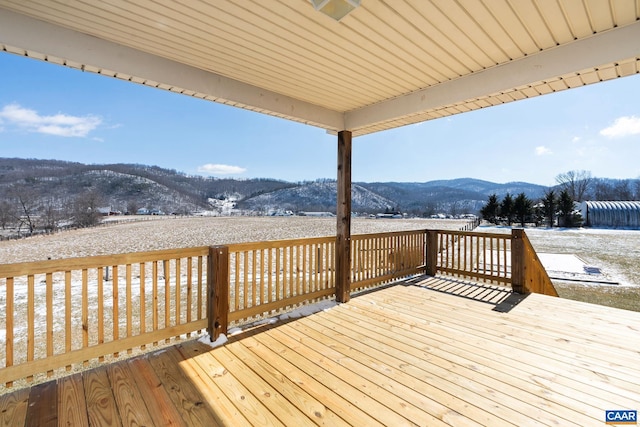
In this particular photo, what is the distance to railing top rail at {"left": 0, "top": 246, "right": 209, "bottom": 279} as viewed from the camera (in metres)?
1.98

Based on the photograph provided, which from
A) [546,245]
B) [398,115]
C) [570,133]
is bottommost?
[546,245]

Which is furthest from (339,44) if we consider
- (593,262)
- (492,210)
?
(492,210)

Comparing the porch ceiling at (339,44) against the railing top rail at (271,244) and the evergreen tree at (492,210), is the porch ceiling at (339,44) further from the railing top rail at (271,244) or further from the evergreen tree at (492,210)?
the evergreen tree at (492,210)

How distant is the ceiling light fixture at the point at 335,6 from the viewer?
1.72 m

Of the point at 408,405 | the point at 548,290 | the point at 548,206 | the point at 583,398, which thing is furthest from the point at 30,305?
the point at 548,206

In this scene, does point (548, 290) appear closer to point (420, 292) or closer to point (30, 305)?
point (420, 292)

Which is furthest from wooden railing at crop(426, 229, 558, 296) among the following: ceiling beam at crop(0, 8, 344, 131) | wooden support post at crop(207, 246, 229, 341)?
wooden support post at crop(207, 246, 229, 341)

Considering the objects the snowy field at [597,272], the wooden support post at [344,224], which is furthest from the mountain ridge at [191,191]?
the wooden support post at [344,224]

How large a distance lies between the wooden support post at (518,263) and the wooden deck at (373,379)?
966mm

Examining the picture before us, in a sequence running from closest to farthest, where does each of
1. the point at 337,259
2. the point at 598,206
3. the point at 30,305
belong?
the point at 30,305 < the point at 337,259 < the point at 598,206

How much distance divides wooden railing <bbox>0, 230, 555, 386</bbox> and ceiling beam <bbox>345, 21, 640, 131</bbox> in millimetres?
2007

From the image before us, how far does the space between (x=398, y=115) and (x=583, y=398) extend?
318 centimetres

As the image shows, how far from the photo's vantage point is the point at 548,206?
25.1 m

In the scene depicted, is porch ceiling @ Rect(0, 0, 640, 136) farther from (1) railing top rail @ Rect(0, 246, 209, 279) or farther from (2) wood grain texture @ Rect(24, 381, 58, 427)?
(2) wood grain texture @ Rect(24, 381, 58, 427)
